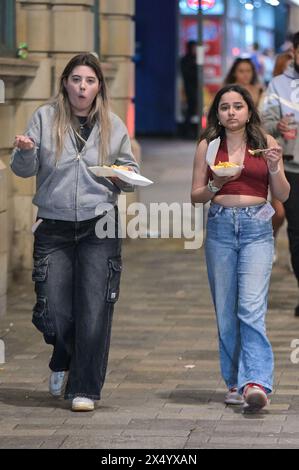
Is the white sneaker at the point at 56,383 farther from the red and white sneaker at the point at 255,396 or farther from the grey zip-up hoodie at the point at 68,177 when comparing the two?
the red and white sneaker at the point at 255,396

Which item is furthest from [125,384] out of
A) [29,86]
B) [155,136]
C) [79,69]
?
[155,136]

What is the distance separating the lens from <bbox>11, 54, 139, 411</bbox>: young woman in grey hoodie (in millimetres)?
7086

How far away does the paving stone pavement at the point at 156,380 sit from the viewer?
21.5 ft

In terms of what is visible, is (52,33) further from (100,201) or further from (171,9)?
(171,9)

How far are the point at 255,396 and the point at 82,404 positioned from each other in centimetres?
87

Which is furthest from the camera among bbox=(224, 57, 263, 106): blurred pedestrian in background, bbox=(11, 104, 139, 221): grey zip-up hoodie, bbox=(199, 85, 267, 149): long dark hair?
bbox=(224, 57, 263, 106): blurred pedestrian in background

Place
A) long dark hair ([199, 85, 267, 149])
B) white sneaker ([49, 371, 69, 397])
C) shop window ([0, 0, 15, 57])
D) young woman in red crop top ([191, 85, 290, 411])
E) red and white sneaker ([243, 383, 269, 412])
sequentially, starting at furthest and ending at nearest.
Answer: shop window ([0, 0, 15, 57]) < white sneaker ([49, 371, 69, 397]) < long dark hair ([199, 85, 267, 149]) < young woman in red crop top ([191, 85, 290, 411]) < red and white sneaker ([243, 383, 269, 412])

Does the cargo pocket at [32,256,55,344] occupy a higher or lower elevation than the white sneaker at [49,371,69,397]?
higher

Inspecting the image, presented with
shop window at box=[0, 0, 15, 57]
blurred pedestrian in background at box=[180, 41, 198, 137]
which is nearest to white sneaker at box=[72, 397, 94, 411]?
shop window at box=[0, 0, 15, 57]

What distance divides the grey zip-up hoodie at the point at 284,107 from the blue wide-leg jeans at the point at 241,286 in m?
2.84

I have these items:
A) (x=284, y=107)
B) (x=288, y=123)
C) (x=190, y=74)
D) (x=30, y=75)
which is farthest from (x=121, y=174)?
(x=190, y=74)

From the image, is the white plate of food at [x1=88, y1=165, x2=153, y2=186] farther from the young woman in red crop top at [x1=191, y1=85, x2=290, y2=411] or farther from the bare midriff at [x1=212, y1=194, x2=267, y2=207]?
the bare midriff at [x1=212, y1=194, x2=267, y2=207]

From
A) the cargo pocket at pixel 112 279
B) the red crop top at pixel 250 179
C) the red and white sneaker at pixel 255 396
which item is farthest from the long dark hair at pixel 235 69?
the red and white sneaker at pixel 255 396

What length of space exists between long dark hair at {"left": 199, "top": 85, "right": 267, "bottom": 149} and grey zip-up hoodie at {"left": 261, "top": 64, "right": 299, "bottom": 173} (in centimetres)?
271
